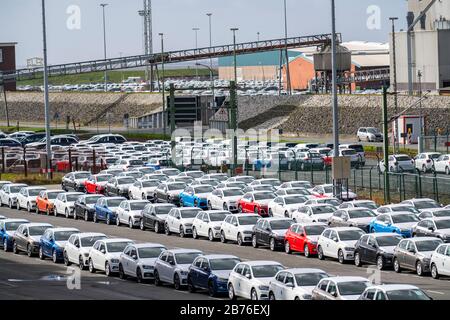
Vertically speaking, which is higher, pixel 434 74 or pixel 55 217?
pixel 434 74

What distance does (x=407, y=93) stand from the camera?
112 meters

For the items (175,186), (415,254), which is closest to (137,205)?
(175,186)

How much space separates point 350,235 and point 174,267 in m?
8.17

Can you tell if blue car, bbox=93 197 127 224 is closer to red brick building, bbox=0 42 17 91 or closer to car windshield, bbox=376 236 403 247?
car windshield, bbox=376 236 403 247

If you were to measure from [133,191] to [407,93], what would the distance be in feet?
171

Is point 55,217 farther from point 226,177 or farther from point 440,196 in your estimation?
point 440,196

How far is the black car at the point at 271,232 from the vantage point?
46.9m

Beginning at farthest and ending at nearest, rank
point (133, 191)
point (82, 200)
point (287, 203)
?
1. point (133, 191)
2. point (82, 200)
3. point (287, 203)

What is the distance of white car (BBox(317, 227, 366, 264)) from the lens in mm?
42594

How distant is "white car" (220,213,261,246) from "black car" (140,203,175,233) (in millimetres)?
4548

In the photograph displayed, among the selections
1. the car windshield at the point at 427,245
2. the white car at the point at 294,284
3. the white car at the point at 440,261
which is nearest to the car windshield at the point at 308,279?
the white car at the point at 294,284

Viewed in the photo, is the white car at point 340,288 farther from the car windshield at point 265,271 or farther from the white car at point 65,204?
the white car at point 65,204
